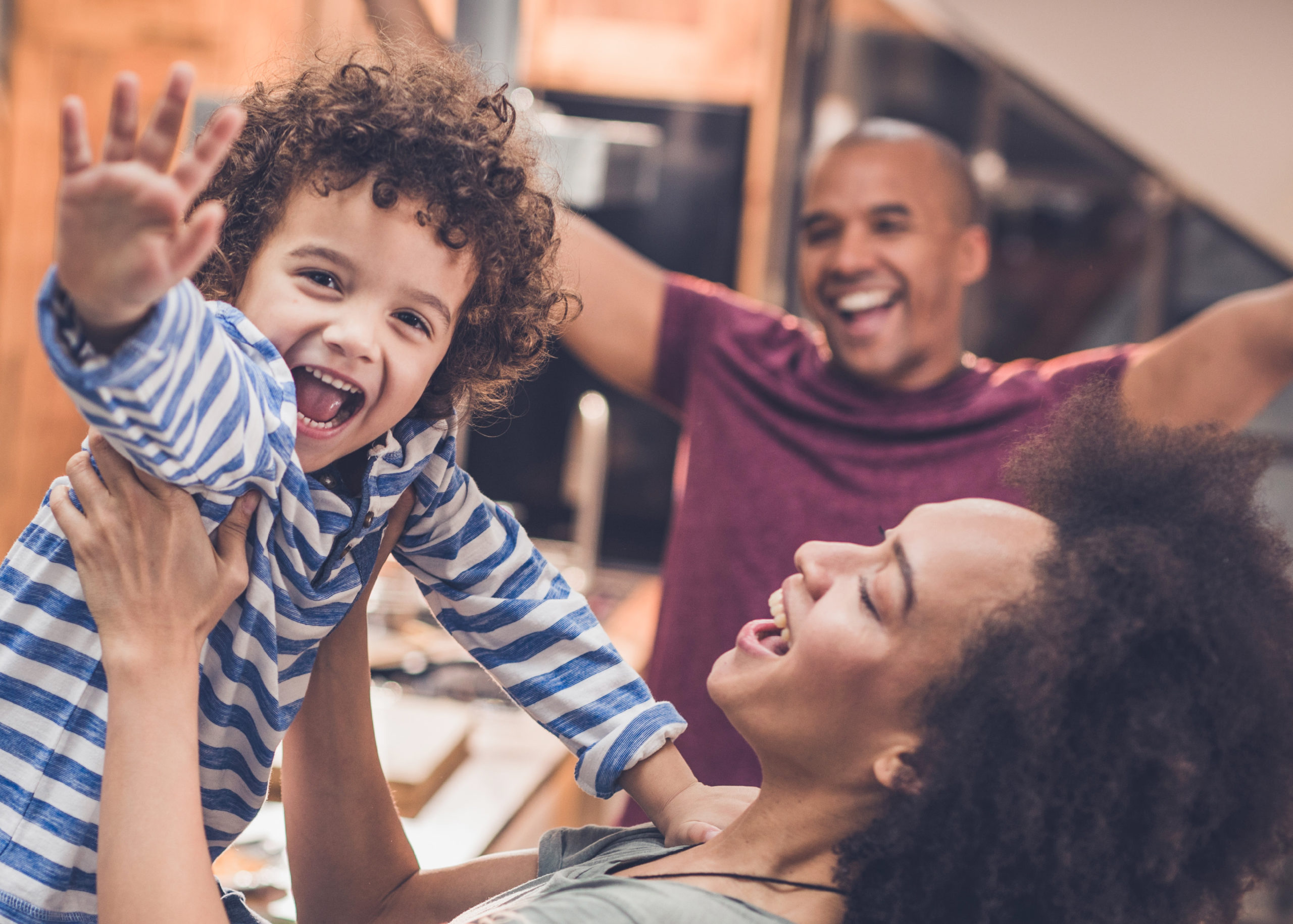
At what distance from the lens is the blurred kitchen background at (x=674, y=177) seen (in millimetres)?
1846

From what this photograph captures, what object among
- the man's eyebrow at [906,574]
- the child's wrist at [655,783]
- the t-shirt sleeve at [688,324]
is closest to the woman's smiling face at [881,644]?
the man's eyebrow at [906,574]

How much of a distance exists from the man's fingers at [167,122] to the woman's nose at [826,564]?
21.8 inches

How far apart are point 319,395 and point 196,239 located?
276 mm

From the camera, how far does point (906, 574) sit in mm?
846

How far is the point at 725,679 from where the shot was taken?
2.91 ft

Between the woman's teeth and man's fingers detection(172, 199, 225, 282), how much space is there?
1.67ft

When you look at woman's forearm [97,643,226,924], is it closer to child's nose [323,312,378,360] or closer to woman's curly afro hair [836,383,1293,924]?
child's nose [323,312,378,360]

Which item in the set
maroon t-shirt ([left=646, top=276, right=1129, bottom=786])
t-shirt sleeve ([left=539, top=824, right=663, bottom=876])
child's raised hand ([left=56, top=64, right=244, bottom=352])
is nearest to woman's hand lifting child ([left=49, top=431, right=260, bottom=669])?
child's raised hand ([left=56, top=64, right=244, bottom=352])

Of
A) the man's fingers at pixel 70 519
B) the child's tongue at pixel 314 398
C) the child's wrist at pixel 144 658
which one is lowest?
the child's wrist at pixel 144 658

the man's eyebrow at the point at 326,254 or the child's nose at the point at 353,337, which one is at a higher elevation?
the man's eyebrow at the point at 326,254

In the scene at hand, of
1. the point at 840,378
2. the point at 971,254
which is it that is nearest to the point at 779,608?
the point at 840,378

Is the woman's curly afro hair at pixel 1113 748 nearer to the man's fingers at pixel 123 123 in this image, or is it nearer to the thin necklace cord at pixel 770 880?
the thin necklace cord at pixel 770 880

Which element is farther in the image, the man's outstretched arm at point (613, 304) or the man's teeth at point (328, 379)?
the man's outstretched arm at point (613, 304)

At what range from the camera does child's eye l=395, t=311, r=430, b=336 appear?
906 mm
